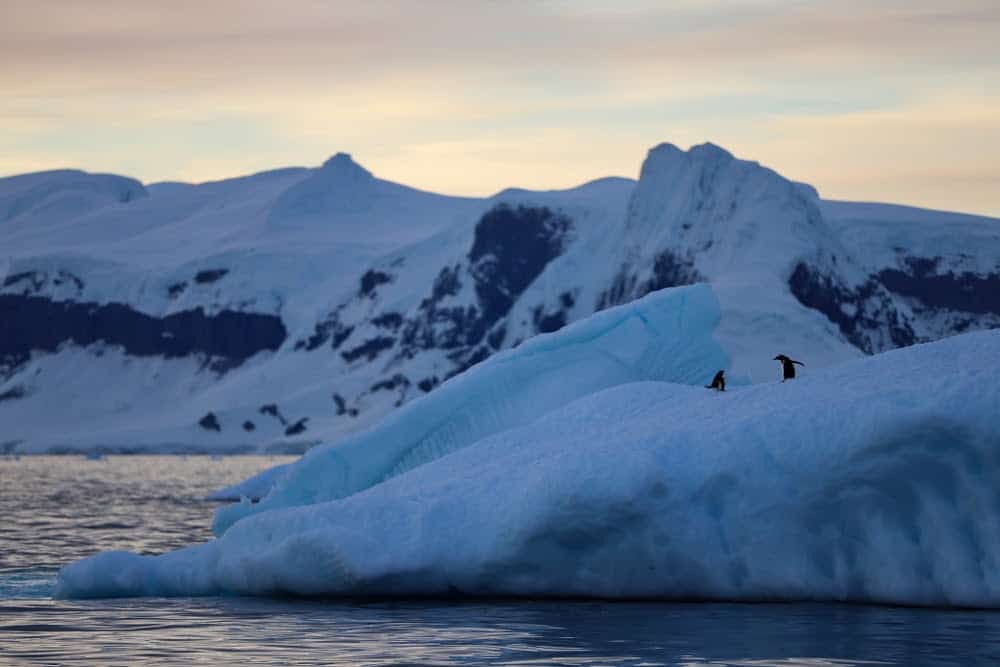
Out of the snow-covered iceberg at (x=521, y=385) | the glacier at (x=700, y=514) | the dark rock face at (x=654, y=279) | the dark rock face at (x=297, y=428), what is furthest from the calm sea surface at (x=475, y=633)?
the dark rock face at (x=297, y=428)

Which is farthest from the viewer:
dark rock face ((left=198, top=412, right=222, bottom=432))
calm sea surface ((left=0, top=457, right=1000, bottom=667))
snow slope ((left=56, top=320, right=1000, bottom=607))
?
dark rock face ((left=198, top=412, right=222, bottom=432))

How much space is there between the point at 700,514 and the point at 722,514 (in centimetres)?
26

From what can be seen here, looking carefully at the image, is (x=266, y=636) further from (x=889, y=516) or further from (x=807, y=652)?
(x=889, y=516)

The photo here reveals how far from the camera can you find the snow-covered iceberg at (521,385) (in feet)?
92.0

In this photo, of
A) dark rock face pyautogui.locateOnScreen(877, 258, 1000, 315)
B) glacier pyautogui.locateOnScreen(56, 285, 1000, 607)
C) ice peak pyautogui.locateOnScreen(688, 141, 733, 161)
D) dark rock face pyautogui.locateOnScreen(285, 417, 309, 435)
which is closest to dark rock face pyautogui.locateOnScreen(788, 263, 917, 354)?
ice peak pyautogui.locateOnScreen(688, 141, 733, 161)

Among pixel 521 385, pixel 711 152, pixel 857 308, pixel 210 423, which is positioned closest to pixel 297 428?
pixel 210 423

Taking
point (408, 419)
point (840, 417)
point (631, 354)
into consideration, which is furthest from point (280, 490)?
point (840, 417)

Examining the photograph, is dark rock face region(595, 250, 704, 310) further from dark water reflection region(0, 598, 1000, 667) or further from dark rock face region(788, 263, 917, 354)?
dark water reflection region(0, 598, 1000, 667)

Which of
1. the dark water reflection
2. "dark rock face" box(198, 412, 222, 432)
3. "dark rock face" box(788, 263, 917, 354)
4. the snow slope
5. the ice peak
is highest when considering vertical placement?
the ice peak

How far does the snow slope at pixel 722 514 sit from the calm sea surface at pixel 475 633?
1.53ft

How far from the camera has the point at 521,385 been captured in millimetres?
29625

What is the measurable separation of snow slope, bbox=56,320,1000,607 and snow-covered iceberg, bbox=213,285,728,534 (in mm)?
5058

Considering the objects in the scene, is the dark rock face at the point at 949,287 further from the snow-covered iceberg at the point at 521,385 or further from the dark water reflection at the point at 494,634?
the dark water reflection at the point at 494,634

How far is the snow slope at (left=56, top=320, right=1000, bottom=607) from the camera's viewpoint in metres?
20.0
